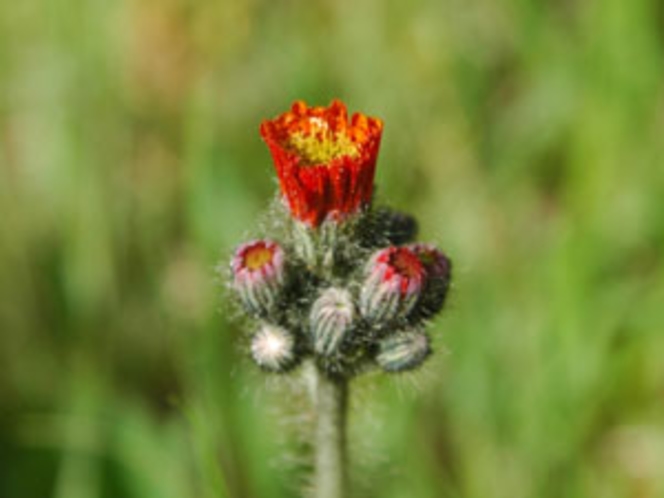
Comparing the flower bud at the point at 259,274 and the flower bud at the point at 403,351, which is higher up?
the flower bud at the point at 259,274

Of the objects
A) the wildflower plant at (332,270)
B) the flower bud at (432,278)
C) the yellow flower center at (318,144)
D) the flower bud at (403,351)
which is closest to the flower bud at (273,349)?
the wildflower plant at (332,270)

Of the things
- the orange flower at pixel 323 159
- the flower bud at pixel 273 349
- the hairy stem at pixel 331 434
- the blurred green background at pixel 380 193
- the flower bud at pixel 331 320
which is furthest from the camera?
the blurred green background at pixel 380 193

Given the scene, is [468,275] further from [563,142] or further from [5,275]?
[5,275]

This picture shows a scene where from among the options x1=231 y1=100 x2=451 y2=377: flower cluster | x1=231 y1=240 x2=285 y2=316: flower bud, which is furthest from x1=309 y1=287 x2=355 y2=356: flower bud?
x1=231 y1=240 x2=285 y2=316: flower bud

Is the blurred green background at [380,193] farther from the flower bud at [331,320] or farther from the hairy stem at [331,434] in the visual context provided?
the flower bud at [331,320]

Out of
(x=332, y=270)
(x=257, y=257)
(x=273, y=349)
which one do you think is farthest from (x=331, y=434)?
(x=257, y=257)

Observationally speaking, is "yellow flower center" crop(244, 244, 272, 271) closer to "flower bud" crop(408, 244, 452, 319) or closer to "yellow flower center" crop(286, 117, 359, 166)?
"yellow flower center" crop(286, 117, 359, 166)
